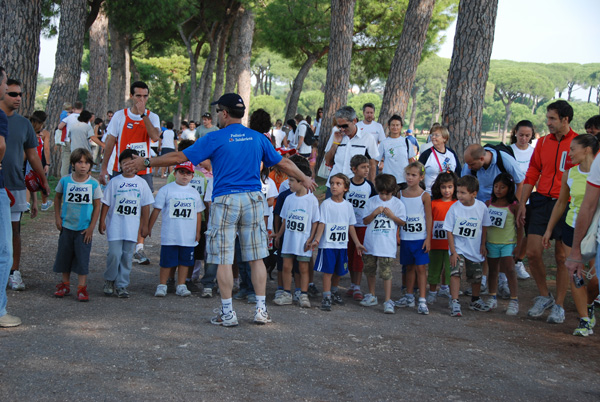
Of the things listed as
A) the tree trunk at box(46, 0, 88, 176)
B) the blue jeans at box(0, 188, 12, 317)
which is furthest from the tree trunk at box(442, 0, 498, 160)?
the tree trunk at box(46, 0, 88, 176)

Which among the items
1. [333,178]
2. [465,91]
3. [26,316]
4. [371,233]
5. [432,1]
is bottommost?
[26,316]

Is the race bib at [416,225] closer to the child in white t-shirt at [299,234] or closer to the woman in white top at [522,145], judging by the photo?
the child in white t-shirt at [299,234]

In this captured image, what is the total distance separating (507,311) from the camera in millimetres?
7223

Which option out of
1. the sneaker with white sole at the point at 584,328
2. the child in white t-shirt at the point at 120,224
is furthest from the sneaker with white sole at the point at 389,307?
the child in white t-shirt at the point at 120,224

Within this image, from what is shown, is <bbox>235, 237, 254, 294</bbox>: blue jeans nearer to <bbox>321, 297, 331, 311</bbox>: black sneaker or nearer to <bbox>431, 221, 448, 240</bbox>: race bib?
<bbox>321, 297, 331, 311</bbox>: black sneaker

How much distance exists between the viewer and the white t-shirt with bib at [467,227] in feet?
23.7

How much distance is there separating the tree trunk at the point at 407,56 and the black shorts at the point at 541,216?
27.7ft

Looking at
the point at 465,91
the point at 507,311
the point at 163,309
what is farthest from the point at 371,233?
the point at 465,91

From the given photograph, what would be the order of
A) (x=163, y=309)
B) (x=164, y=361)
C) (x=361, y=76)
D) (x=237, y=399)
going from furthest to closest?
(x=361, y=76) < (x=163, y=309) < (x=164, y=361) < (x=237, y=399)

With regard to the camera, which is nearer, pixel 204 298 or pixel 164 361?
pixel 164 361

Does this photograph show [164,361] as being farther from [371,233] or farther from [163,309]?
[371,233]

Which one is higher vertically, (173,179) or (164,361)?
(173,179)

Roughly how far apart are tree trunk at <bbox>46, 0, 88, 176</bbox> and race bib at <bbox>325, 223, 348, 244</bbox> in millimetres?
13386

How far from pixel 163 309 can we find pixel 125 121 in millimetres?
2391
